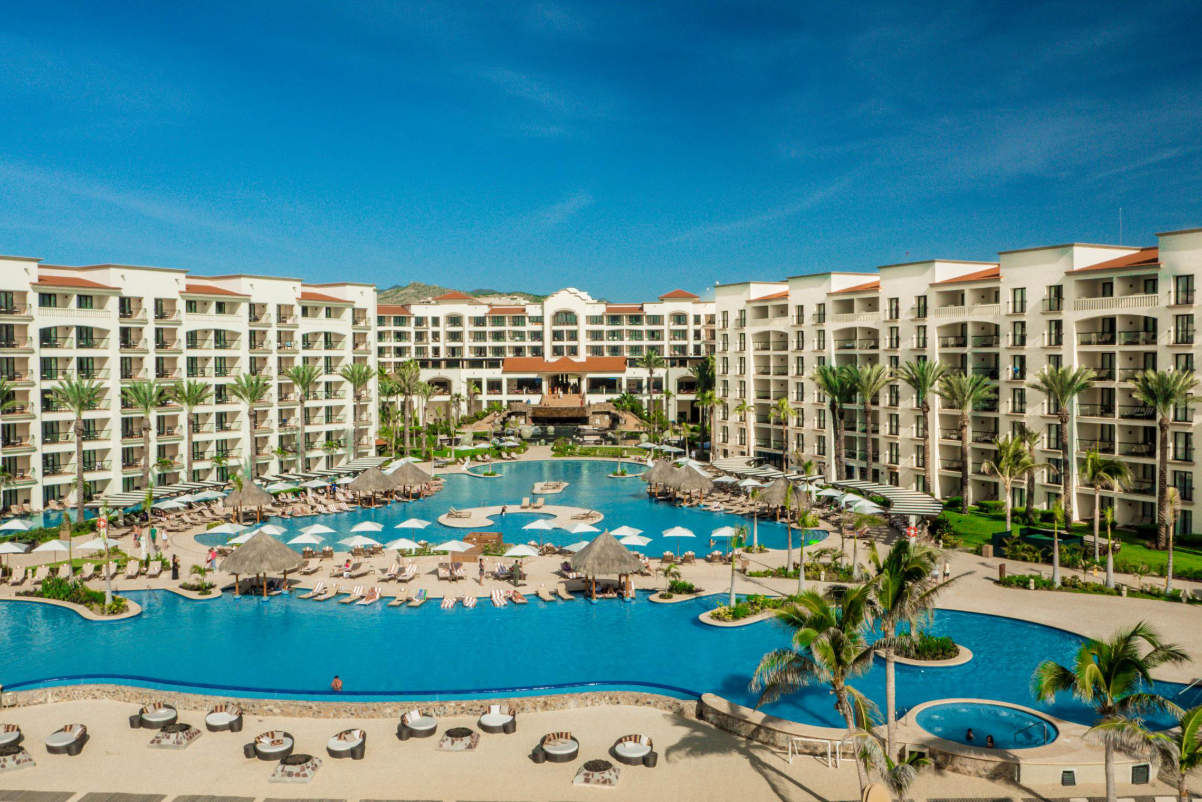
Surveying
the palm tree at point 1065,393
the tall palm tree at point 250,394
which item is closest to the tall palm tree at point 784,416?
the palm tree at point 1065,393

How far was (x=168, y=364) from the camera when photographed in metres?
60.9

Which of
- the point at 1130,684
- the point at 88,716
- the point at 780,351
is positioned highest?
the point at 780,351

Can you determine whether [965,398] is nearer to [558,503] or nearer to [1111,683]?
[558,503]

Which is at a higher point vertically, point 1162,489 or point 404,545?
point 1162,489

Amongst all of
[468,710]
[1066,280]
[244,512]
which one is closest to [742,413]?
[1066,280]

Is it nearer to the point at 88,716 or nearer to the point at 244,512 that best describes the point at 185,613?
the point at 88,716

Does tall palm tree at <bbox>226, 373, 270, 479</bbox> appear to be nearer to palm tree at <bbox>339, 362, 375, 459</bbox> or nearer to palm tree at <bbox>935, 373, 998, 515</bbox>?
palm tree at <bbox>339, 362, 375, 459</bbox>

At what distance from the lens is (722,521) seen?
49.8 m

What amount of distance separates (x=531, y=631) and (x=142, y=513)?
3192cm

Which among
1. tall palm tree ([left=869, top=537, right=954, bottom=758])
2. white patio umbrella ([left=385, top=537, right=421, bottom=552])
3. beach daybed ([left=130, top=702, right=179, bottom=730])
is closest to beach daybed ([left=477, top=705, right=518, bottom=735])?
beach daybed ([left=130, top=702, right=179, bottom=730])

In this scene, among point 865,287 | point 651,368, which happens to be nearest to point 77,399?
point 865,287

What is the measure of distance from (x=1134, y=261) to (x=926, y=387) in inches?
515

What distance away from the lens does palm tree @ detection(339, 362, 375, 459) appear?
70500mm

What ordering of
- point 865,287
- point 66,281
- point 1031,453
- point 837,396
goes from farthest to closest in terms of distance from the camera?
point 865,287
point 837,396
point 66,281
point 1031,453
